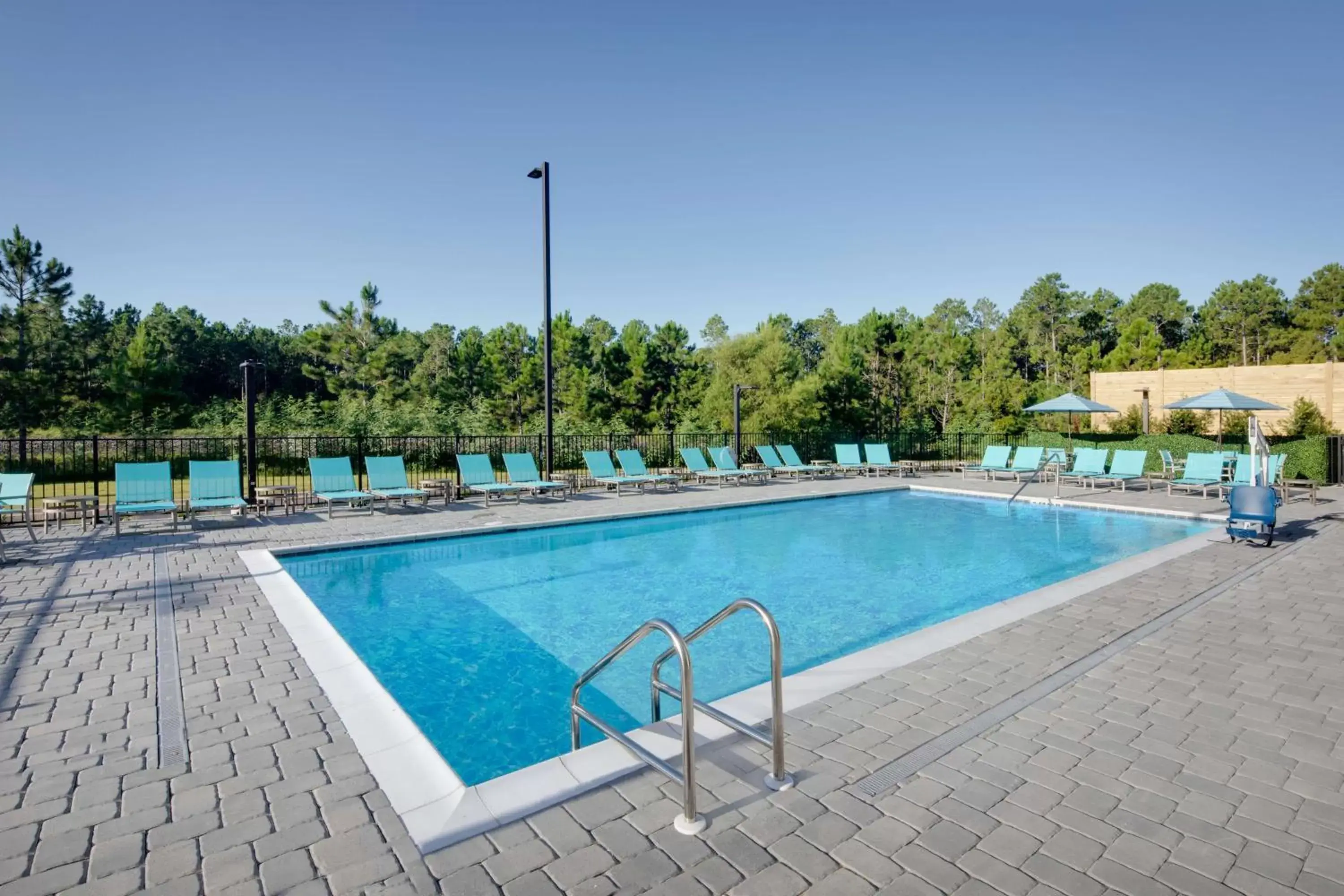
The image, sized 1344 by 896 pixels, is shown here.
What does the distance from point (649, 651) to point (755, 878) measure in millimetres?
3618

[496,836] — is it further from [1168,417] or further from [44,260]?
[44,260]

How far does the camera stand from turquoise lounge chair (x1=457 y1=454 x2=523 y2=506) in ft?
41.0

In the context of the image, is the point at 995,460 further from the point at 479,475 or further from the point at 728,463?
the point at 479,475

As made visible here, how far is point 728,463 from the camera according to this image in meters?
16.8

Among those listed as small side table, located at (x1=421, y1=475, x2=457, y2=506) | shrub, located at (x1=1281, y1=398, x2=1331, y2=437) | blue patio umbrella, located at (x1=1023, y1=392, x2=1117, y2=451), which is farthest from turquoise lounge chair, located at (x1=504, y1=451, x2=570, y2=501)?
shrub, located at (x1=1281, y1=398, x2=1331, y2=437)

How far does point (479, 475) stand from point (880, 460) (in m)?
11.3

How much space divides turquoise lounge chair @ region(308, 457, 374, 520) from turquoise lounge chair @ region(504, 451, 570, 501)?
2.61 metres

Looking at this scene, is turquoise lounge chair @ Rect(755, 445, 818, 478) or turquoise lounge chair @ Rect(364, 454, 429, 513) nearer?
turquoise lounge chair @ Rect(364, 454, 429, 513)

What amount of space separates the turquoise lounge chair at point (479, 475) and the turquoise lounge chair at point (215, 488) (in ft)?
11.5

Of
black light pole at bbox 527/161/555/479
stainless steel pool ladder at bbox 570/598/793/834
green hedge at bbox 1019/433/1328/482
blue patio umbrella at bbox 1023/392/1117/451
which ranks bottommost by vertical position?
stainless steel pool ladder at bbox 570/598/793/834

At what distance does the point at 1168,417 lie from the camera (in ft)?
70.7

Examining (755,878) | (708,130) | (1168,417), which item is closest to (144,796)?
(755,878)

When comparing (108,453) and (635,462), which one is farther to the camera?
(108,453)

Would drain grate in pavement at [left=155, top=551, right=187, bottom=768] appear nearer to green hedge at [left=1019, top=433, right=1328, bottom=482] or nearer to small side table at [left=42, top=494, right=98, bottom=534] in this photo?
small side table at [left=42, top=494, right=98, bottom=534]
